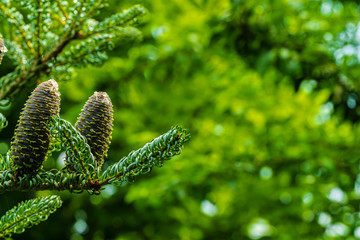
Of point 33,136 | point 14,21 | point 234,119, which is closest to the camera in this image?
point 33,136

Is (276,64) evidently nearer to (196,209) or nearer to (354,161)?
(354,161)

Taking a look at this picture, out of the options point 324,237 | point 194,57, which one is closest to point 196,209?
point 324,237

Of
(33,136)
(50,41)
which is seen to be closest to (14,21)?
(50,41)

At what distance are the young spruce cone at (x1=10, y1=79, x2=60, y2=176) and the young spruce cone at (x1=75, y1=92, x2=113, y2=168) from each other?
4 centimetres

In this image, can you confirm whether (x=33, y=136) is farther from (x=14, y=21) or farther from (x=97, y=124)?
(x=14, y=21)

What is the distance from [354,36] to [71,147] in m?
2.45

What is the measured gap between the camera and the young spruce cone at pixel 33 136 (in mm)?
433

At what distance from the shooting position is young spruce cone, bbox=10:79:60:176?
433mm

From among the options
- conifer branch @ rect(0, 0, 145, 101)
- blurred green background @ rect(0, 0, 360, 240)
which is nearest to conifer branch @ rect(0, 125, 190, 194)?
conifer branch @ rect(0, 0, 145, 101)

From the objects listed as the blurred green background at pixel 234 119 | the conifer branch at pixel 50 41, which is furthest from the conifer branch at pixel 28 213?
the blurred green background at pixel 234 119

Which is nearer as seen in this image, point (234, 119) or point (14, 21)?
point (14, 21)

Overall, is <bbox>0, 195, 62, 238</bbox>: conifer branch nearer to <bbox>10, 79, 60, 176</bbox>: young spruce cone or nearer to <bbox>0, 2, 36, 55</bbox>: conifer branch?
<bbox>10, 79, 60, 176</bbox>: young spruce cone

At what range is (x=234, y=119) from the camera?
11.4ft

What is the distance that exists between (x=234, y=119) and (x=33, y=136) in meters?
3.11
